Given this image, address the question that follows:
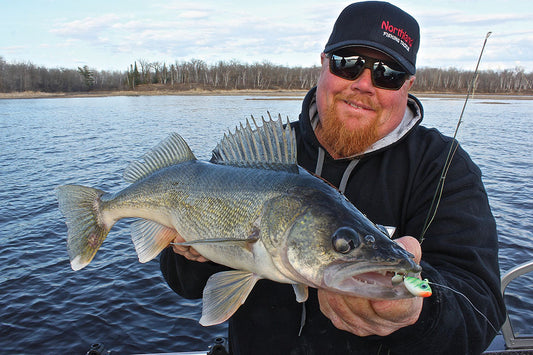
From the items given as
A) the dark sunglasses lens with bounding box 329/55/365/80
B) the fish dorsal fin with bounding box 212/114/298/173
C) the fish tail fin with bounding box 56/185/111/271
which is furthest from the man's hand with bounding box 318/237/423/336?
the fish tail fin with bounding box 56/185/111/271

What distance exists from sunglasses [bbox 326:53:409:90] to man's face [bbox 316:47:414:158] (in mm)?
28

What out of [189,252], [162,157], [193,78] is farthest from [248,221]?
[193,78]

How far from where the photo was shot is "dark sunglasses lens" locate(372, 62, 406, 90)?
2.80 m

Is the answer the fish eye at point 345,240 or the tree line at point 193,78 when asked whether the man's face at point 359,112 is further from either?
the tree line at point 193,78

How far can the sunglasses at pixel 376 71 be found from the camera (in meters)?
2.80

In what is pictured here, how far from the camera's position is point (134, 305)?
7.60m

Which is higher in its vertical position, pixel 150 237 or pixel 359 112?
pixel 359 112

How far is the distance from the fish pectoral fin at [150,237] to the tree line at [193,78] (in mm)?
89566

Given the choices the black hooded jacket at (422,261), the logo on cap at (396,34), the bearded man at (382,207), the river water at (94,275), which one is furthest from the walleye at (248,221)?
the river water at (94,275)

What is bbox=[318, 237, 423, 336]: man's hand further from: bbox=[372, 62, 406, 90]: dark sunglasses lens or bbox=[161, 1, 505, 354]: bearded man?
bbox=[372, 62, 406, 90]: dark sunglasses lens

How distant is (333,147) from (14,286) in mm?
7898

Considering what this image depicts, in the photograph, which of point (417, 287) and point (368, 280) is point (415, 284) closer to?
point (417, 287)

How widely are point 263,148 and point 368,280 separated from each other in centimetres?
118

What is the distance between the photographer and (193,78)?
110 metres
